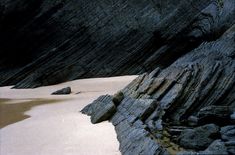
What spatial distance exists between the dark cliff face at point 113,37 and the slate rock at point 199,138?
20.2 metres

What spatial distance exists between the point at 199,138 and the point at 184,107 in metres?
3.68

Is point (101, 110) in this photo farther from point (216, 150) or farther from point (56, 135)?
point (216, 150)

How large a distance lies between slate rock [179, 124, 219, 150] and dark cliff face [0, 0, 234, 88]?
2017 cm

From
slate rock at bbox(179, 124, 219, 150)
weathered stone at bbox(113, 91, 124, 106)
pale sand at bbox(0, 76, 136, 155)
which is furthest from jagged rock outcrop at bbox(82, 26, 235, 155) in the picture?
pale sand at bbox(0, 76, 136, 155)

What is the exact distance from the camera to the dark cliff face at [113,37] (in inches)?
1101

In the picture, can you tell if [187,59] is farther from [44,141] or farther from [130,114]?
[44,141]

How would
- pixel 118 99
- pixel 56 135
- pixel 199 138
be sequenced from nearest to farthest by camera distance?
1. pixel 199 138
2. pixel 56 135
3. pixel 118 99

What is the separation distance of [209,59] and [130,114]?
4745 millimetres

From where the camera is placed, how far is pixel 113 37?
28688 millimetres

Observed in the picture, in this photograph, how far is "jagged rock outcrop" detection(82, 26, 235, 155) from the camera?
7426 mm

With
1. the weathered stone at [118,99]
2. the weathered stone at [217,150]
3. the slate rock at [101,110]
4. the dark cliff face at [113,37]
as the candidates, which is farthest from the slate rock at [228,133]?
the dark cliff face at [113,37]

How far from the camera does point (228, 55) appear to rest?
13875 millimetres

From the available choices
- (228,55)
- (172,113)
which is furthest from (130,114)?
(228,55)

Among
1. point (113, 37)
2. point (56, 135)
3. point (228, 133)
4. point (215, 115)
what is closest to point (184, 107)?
point (215, 115)
